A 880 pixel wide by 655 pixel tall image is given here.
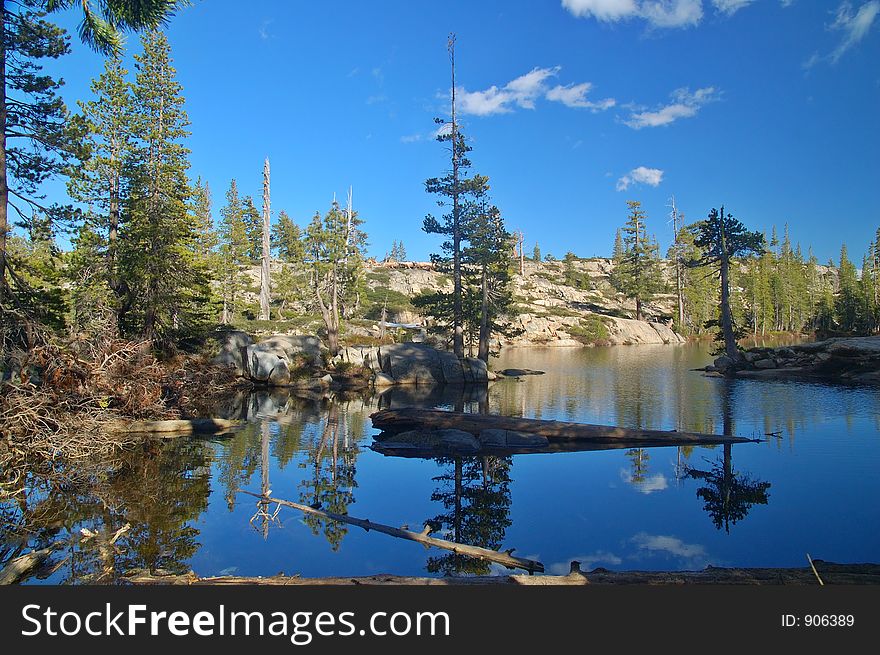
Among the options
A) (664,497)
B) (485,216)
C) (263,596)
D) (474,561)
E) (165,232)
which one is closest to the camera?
(263,596)

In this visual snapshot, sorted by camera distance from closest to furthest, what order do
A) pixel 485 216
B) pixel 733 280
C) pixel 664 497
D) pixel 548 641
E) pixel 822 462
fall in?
pixel 548 641 → pixel 664 497 → pixel 822 462 → pixel 485 216 → pixel 733 280

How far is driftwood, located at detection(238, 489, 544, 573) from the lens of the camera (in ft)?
22.3

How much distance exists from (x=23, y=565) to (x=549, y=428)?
12.8 m

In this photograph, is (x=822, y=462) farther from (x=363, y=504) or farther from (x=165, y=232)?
(x=165, y=232)

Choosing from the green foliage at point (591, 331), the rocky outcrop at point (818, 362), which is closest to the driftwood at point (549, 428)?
the rocky outcrop at point (818, 362)

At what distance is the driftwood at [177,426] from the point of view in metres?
16.1

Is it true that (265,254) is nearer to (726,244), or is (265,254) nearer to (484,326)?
(484,326)

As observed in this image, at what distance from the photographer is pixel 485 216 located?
3847cm

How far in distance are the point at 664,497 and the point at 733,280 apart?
106m

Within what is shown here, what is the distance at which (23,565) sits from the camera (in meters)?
6.65

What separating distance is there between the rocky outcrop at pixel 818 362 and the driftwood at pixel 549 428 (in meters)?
20.2

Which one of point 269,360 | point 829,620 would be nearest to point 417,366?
point 269,360

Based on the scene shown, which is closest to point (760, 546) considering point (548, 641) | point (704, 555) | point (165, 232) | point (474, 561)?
point (704, 555)

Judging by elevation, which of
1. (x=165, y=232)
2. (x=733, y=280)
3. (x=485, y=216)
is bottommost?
(x=165, y=232)
